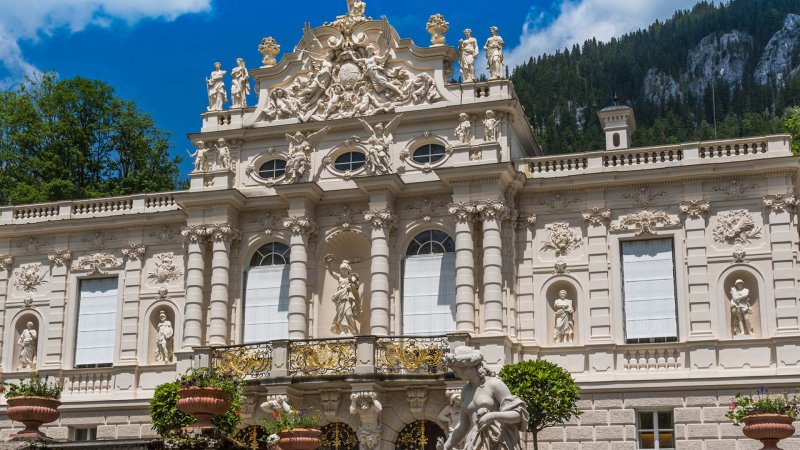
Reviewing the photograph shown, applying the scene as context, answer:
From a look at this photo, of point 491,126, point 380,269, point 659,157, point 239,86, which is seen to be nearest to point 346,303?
point 380,269

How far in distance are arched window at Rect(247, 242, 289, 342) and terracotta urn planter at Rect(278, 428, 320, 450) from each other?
409 inches

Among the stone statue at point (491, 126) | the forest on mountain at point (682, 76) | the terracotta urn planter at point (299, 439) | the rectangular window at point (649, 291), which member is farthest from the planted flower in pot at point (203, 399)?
the forest on mountain at point (682, 76)

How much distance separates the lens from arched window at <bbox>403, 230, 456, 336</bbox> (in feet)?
112

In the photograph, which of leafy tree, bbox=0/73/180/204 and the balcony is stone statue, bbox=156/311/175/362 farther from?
leafy tree, bbox=0/73/180/204

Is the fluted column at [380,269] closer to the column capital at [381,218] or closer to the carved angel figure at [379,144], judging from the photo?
the column capital at [381,218]

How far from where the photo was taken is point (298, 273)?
3456 centimetres

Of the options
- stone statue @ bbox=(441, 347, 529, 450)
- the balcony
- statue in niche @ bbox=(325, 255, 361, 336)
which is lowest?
stone statue @ bbox=(441, 347, 529, 450)

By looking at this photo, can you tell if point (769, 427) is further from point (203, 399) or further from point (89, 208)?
point (89, 208)

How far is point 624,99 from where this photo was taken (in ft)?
511

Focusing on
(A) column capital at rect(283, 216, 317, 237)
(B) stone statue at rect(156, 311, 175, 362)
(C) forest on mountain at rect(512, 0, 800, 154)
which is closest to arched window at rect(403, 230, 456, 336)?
(A) column capital at rect(283, 216, 317, 237)

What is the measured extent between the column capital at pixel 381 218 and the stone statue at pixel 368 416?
5.45m

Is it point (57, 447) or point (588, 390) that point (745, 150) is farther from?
point (57, 447)

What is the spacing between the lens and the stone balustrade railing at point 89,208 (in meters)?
38.0

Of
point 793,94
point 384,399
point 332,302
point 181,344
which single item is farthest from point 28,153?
point 793,94
